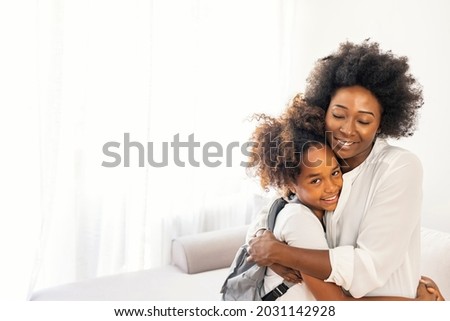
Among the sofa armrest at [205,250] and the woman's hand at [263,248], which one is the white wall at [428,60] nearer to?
the sofa armrest at [205,250]

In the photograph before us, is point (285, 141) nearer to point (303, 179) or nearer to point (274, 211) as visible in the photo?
point (303, 179)

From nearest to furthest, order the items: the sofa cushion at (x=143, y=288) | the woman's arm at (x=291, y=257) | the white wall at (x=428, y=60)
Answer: the woman's arm at (x=291, y=257) → the sofa cushion at (x=143, y=288) → the white wall at (x=428, y=60)

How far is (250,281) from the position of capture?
4.69ft

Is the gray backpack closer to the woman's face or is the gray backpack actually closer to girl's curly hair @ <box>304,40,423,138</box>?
the woman's face

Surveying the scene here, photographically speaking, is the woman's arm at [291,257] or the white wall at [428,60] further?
the white wall at [428,60]

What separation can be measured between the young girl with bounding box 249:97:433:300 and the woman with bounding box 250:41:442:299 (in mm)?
27

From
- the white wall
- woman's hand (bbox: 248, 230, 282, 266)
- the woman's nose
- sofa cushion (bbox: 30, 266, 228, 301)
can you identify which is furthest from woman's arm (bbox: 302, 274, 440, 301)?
the white wall

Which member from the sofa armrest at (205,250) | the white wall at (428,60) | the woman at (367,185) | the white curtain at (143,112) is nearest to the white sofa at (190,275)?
the sofa armrest at (205,250)

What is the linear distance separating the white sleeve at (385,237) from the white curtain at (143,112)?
5.05 feet

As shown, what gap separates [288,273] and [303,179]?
246 mm

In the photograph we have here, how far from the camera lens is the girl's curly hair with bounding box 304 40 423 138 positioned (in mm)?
1405

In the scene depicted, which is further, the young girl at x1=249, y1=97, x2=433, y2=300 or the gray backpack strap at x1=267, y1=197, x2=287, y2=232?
the gray backpack strap at x1=267, y1=197, x2=287, y2=232

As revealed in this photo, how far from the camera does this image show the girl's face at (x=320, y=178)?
1.40 metres
